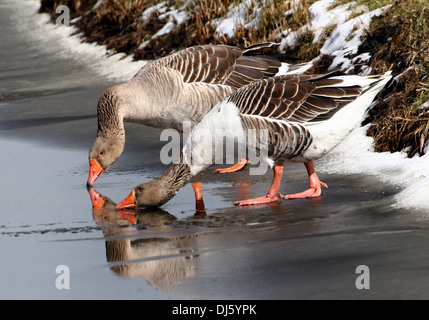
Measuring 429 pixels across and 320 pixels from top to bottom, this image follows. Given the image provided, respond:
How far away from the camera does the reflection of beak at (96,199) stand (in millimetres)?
6590

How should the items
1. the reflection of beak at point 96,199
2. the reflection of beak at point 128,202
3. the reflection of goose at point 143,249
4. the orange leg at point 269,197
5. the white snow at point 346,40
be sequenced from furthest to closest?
the white snow at point 346,40
the reflection of beak at point 96,199
the reflection of beak at point 128,202
the orange leg at point 269,197
the reflection of goose at point 143,249

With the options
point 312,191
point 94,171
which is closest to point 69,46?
point 94,171

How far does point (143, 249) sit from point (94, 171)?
2.65m

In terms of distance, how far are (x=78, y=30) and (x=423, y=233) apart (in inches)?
473

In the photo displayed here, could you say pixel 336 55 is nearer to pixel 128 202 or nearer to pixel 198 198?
pixel 198 198

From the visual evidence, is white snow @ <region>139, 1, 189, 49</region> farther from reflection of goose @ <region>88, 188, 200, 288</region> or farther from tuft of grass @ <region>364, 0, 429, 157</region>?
reflection of goose @ <region>88, 188, 200, 288</region>

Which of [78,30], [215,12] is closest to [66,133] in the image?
[215,12]

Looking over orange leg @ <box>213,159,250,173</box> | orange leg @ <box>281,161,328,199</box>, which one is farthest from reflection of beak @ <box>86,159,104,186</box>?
orange leg @ <box>281,161,328,199</box>

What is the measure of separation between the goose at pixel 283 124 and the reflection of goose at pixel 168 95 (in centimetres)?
140

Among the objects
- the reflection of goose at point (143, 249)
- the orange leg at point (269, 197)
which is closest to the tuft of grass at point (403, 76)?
the orange leg at point (269, 197)

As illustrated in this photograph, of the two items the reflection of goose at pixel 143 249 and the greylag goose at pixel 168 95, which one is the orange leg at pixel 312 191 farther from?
the greylag goose at pixel 168 95

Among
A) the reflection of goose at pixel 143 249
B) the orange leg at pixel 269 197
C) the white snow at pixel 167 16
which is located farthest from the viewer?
the white snow at pixel 167 16

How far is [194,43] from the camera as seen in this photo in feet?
41.3

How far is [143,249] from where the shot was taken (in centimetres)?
511
